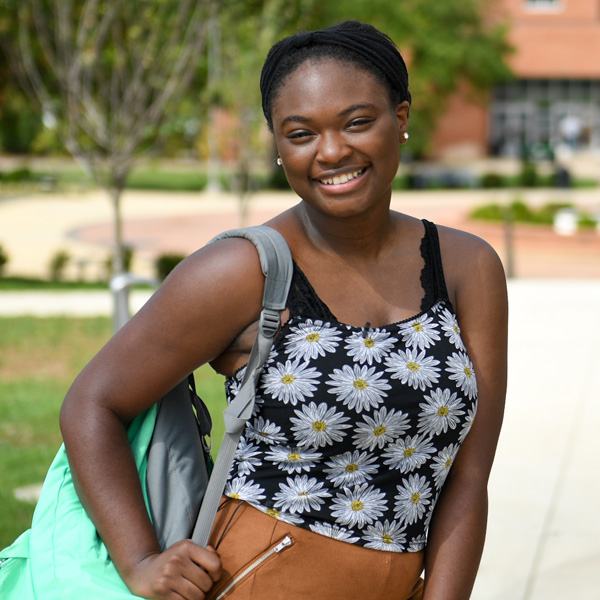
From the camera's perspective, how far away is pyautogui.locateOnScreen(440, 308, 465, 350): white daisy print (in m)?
1.84

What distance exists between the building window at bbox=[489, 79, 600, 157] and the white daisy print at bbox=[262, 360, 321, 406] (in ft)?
176

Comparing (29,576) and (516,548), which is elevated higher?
(29,576)

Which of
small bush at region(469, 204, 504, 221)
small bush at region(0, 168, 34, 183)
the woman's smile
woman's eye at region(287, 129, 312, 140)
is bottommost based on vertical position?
small bush at region(0, 168, 34, 183)

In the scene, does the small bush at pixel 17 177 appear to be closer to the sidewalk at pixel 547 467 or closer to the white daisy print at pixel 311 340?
the sidewalk at pixel 547 467

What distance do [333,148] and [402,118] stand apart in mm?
215

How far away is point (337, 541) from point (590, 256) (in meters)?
17.0

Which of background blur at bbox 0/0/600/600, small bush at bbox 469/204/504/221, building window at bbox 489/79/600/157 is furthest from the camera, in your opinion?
building window at bbox 489/79/600/157

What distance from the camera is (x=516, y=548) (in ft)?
15.0

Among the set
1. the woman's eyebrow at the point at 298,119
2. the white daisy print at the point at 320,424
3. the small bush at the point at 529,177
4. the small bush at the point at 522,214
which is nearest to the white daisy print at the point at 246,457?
the white daisy print at the point at 320,424

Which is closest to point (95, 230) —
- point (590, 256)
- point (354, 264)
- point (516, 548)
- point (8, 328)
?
point (590, 256)

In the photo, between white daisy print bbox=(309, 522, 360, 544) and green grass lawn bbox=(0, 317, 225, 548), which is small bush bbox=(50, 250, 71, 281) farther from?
white daisy print bbox=(309, 522, 360, 544)

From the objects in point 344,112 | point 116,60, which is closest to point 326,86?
point 344,112

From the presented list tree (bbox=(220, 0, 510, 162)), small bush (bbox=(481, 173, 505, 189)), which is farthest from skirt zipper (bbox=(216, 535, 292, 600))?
small bush (bbox=(481, 173, 505, 189))

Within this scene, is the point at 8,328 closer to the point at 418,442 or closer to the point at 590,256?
the point at 418,442
